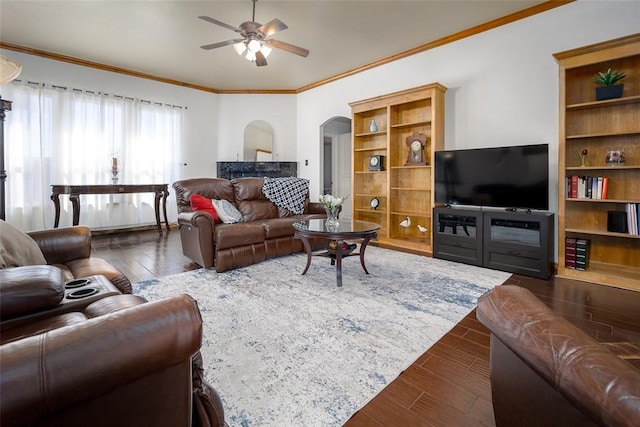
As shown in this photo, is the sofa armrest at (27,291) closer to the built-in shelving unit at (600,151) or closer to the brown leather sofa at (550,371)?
the brown leather sofa at (550,371)

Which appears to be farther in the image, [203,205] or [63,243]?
[203,205]

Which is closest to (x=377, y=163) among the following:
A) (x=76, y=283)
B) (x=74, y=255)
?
(x=74, y=255)

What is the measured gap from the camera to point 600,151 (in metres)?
3.05

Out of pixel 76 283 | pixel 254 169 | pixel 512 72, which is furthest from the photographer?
pixel 254 169

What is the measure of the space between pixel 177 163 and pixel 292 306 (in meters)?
4.78

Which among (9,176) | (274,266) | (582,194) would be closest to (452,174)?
(582,194)

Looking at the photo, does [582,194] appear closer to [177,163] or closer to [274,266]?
[274,266]

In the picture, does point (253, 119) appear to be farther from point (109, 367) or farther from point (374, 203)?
point (109, 367)

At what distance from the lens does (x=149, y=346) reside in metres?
0.73

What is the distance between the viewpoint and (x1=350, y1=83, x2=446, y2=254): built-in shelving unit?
163 inches

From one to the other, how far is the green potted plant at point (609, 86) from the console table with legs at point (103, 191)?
595 centimetres

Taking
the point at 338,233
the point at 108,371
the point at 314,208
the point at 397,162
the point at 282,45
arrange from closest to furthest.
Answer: the point at 108,371 < the point at 338,233 < the point at 282,45 < the point at 314,208 < the point at 397,162

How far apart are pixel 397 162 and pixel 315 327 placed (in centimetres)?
322

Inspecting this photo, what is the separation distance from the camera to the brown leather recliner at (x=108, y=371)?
581 mm
